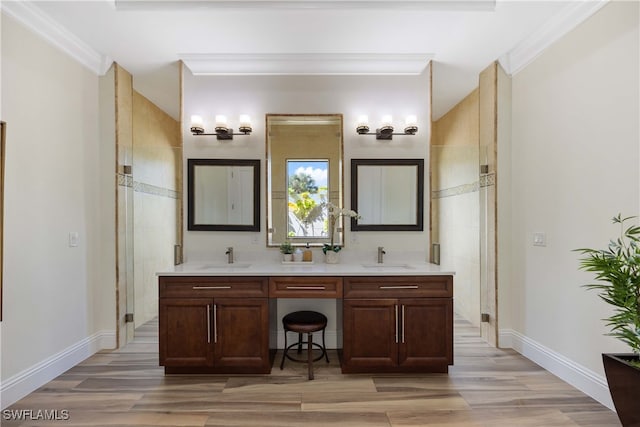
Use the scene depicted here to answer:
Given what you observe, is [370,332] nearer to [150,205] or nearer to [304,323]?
[304,323]

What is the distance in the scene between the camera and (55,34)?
2635 mm

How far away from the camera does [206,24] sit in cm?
265

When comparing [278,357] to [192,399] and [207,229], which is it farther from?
[207,229]

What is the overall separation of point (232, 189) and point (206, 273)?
95cm

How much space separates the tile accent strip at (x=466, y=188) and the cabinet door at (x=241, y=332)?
1956mm

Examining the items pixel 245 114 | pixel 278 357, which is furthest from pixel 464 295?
pixel 245 114

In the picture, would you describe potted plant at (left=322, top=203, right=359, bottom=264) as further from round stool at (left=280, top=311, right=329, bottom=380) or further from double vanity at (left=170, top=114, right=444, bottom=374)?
round stool at (left=280, top=311, right=329, bottom=380)

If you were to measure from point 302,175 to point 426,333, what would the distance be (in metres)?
1.74

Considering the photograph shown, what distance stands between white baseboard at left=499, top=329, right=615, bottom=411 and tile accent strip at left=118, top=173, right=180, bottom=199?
3.45 metres

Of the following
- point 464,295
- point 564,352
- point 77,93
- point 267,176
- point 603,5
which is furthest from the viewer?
point 464,295

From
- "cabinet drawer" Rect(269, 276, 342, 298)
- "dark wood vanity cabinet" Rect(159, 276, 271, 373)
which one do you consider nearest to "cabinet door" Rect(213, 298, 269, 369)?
"dark wood vanity cabinet" Rect(159, 276, 271, 373)

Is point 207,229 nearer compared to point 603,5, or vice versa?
point 603,5

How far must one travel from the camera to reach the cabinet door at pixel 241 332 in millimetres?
2641

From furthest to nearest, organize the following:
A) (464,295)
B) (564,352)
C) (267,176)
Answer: (464,295) → (267,176) → (564,352)
